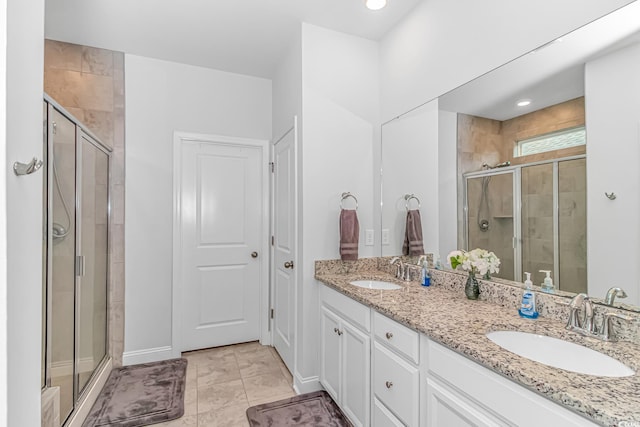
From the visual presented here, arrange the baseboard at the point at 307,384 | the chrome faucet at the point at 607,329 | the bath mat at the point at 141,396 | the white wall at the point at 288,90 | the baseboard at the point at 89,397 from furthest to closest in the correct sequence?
the white wall at the point at 288,90 < the baseboard at the point at 307,384 < the bath mat at the point at 141,396 < the baseboard at the point at 89,397 < the chrome faucet at the point at 607,329

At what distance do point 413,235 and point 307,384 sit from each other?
131 centimetres

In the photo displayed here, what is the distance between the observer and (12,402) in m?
0.90

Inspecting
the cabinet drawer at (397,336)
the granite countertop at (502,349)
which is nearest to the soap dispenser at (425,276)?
the granite countertop at (502,349)

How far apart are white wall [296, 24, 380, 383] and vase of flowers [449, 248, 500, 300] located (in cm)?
90

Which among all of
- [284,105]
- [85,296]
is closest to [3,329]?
[85,296]

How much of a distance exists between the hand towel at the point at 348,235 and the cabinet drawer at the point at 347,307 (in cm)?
29

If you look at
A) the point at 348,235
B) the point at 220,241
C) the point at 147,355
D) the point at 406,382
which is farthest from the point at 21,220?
the point at 147,355

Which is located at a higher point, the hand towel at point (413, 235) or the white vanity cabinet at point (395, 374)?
the hand towel at point (413, 235)

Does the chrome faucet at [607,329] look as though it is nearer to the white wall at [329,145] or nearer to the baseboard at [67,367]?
the white wall at [329,145]

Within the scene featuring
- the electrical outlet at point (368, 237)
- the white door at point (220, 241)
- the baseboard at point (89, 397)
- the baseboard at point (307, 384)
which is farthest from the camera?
the white door at point (220, 241)

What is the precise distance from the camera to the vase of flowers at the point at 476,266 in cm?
164

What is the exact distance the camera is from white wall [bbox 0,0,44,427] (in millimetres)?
871

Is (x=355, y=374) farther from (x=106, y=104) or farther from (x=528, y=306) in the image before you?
(x=106, y=104)

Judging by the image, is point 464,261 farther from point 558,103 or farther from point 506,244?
point 558,103
